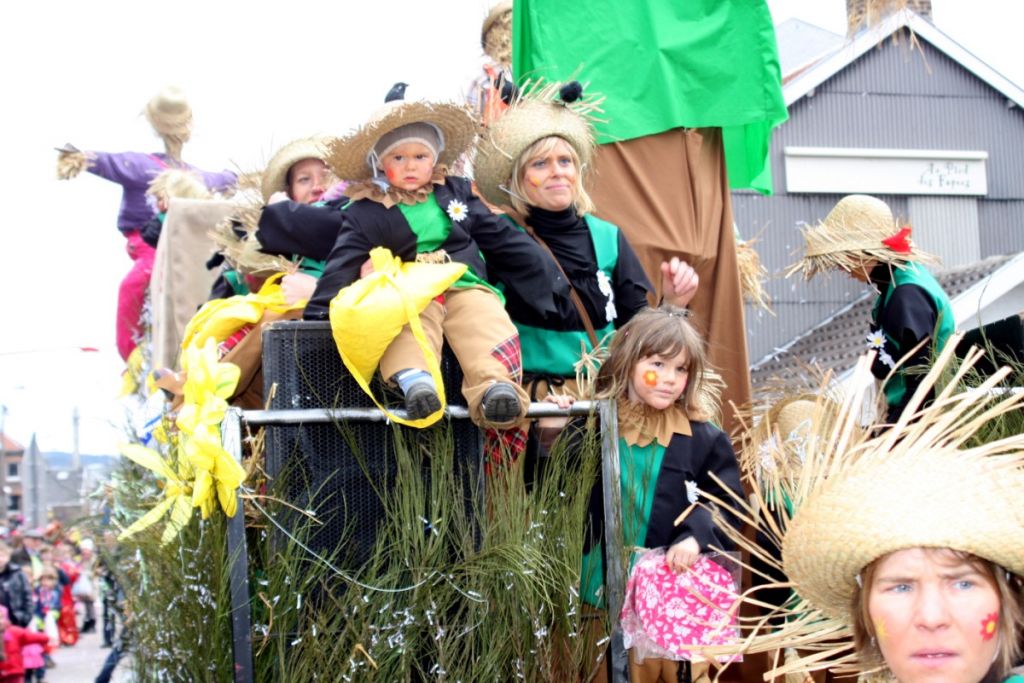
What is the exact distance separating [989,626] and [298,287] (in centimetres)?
326

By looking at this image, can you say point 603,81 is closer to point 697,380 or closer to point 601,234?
point 601,234

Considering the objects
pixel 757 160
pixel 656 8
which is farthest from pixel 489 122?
pixel 757 160

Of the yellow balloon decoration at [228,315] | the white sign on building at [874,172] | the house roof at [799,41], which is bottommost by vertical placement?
the yellow balloon decoration at [228,315]

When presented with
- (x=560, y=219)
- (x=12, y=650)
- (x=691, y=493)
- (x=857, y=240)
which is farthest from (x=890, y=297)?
(x=12, y=650)

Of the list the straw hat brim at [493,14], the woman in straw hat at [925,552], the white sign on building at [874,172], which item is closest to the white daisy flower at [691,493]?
the woman in straw hat at [925,552]

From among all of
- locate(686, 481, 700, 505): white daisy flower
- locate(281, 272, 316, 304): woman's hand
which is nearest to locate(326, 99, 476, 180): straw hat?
locate(281, 272, 316, 304): woman's hand

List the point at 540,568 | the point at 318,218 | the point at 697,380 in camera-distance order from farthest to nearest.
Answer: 1. the point at 318,218
2. the point at 697,380
3. the point at 540,568

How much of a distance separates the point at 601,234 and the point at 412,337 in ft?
4.49

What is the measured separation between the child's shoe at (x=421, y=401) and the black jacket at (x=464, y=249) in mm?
640

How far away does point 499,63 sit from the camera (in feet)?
22.3

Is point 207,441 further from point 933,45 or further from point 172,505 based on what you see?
point 933,45

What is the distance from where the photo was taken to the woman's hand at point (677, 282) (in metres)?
5.47

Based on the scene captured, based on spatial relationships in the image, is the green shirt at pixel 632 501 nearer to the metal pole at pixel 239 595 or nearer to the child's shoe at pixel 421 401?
the child's shoe at pixel 421 401

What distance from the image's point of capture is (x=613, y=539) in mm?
4094
